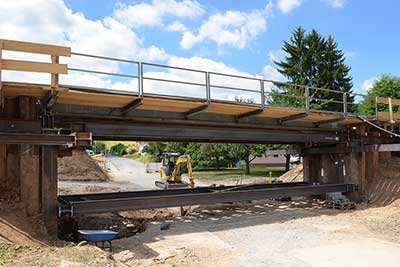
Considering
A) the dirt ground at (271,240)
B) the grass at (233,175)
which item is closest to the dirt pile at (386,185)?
the dirt ground at (271,240)

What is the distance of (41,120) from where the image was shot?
10.0 metres

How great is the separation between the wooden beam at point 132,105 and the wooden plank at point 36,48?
2441mm

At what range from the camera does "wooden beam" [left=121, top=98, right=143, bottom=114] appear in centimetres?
1060

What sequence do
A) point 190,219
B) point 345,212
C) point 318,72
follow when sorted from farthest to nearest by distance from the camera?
→ point 318,72 < point 345,212 < point 190,219

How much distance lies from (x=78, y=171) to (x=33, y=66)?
2687cm

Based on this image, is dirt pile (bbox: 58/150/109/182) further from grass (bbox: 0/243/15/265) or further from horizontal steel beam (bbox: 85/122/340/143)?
grass (bbox: 0/243/15/265)

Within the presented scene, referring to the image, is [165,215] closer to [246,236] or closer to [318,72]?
[246,236]

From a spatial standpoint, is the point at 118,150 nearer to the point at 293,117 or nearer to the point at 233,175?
the point at 233,175

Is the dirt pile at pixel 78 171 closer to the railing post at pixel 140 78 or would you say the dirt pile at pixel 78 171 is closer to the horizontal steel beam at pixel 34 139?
the railing post at pixel 140 78

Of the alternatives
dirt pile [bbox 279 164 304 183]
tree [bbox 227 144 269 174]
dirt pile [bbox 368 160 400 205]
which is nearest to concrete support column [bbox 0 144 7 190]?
dirt pile [bbox 368 160 400 205]

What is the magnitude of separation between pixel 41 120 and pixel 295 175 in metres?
19.1

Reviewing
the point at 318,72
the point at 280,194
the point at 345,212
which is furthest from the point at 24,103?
the point at 318,72

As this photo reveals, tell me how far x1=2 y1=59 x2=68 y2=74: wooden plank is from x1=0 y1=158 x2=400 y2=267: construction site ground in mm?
3281

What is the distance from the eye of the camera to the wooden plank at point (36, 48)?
828cm
